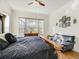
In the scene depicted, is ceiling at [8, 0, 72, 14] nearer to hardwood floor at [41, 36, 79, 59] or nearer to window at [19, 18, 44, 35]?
window at [19, 18, 44, 35]

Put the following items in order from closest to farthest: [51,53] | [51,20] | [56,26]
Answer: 1. [51,53]
2. [56,26]
3. [51,20]

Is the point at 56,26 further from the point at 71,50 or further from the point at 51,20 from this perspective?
the point at 71,50

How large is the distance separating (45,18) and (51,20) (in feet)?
1.66

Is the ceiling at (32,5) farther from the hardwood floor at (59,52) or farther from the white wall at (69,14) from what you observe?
the hardwood floor at (59,52)

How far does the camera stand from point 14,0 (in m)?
4.62

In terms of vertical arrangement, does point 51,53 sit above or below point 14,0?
below

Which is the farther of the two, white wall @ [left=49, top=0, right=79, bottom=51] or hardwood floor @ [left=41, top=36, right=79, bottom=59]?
white wall @ [left=49, top=0, right=79, bottom=51]

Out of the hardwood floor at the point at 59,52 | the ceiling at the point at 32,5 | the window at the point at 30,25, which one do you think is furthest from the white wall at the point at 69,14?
the window at the point at 30,25

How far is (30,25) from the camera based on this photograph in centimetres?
680

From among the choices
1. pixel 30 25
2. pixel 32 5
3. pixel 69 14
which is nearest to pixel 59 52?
pixel 69 14

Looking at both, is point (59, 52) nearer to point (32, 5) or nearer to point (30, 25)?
point (32, 5)

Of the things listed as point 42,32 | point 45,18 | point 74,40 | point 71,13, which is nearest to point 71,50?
point 74,40

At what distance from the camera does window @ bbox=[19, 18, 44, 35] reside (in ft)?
21.3

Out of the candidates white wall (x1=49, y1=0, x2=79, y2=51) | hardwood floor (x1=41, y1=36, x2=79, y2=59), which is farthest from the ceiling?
hardwood floor (x1=41, y1=36, x2=79, y2=59)
